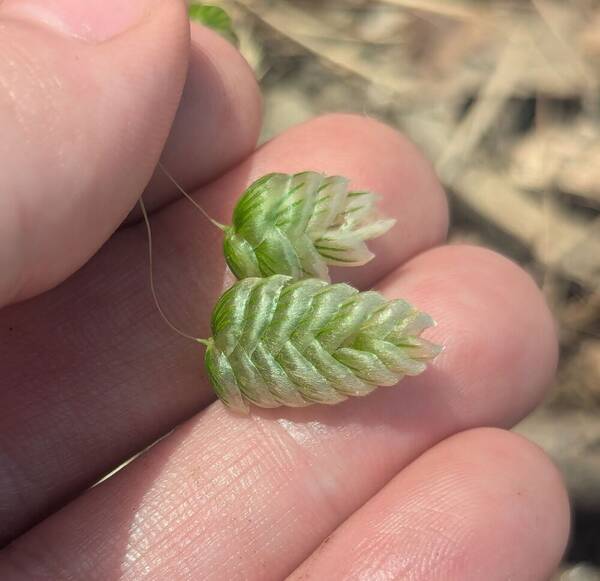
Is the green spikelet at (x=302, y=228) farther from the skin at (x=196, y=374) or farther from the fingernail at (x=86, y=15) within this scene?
the fingernail at (x=86, y=15)

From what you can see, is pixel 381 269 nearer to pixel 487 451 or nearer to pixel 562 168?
pixel 487 451

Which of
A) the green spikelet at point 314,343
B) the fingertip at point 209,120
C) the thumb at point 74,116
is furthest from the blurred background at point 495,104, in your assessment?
the thumb at point 74,116

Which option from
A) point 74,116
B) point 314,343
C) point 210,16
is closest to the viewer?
point 74,116

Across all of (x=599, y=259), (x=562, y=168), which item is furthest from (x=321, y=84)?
(x=599, y=259)

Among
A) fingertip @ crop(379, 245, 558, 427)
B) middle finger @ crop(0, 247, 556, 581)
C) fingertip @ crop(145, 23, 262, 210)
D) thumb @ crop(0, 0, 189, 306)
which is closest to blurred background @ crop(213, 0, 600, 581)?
fingertip @ crop(379, 245, 558, 427)

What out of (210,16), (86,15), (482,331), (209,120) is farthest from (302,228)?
(210,16)

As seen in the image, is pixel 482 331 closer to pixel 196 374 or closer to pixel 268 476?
pixel 268 476

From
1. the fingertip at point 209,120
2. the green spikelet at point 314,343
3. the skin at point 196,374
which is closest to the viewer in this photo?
the skin at point 196,374
